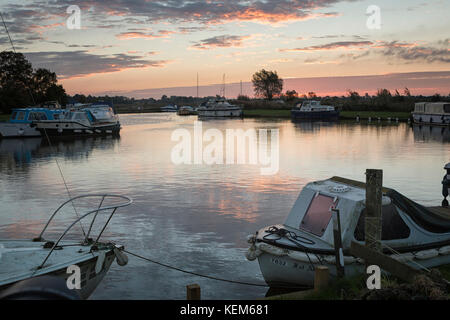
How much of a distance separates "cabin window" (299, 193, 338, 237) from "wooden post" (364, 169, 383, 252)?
55.0 inches

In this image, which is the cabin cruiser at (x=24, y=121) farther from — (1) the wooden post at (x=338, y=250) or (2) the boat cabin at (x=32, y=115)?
(1) the wooden post at (x=338, y=250)

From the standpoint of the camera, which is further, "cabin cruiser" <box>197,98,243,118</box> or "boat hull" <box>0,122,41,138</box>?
"cabin cruiser" <box>197,98,243,118</box>

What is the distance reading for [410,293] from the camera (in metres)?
7.59

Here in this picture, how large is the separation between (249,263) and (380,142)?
35.7 metres

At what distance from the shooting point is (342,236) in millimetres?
10125

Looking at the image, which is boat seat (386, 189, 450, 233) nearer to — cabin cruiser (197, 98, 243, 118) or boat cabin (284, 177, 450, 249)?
boat cabin (284, 177, 450, 249)

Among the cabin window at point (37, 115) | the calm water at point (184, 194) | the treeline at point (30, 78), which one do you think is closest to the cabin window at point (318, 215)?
the calm water at point (184, 194)

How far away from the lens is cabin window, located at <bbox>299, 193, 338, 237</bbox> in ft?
35.2

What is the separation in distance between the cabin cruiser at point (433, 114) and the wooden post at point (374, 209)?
205 feet

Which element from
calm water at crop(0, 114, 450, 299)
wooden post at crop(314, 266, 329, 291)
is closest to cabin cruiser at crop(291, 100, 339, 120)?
calm water at crop(0, 114, 450, 299)

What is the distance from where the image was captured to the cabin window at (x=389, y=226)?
10.3 m

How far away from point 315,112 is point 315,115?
0.65 m
